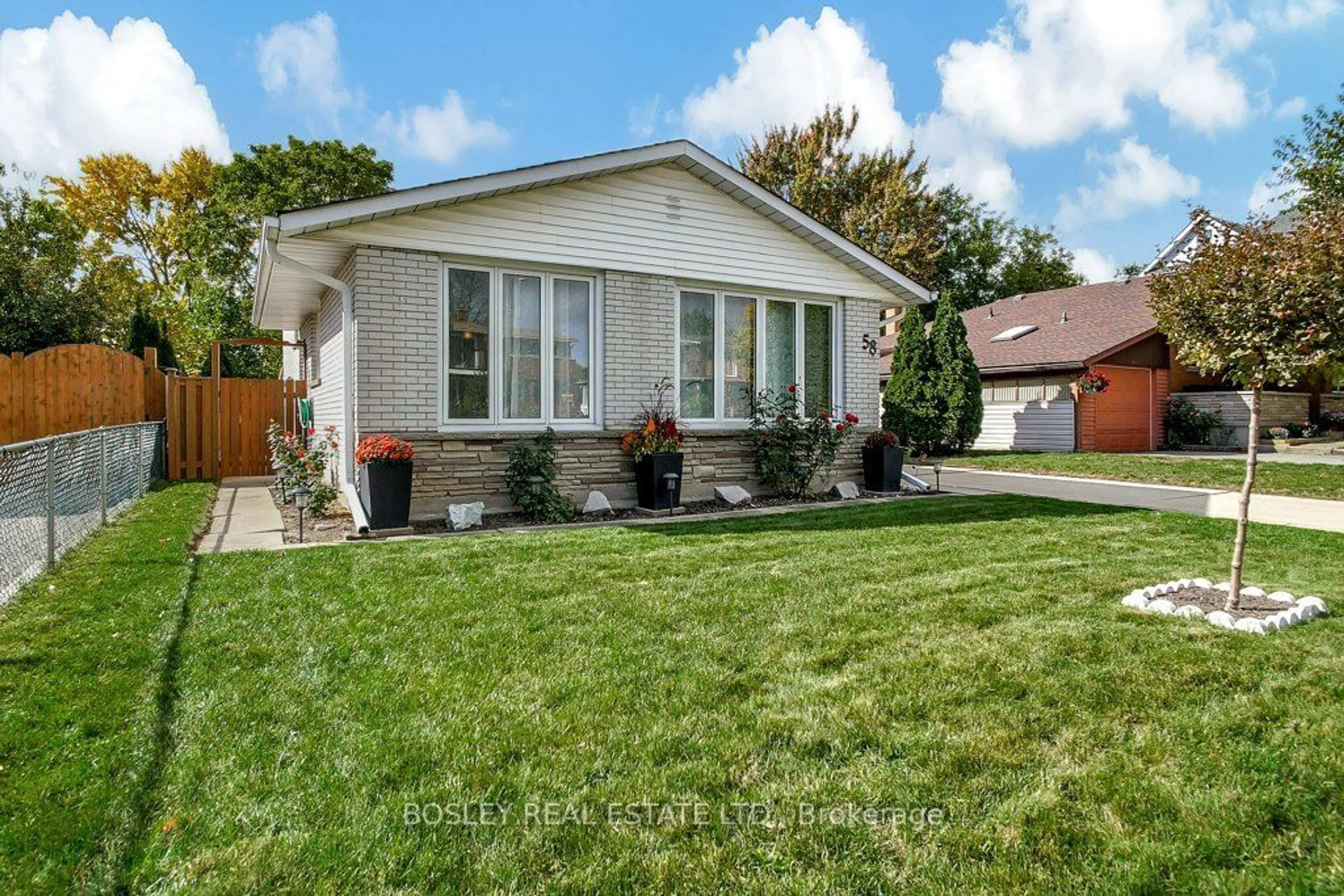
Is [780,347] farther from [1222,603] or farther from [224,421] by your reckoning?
[224,421]

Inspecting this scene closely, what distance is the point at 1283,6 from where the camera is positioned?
1226cm

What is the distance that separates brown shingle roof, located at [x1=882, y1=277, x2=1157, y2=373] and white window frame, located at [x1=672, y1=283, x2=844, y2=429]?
974cm

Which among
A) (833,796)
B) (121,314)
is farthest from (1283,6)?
(121,314)

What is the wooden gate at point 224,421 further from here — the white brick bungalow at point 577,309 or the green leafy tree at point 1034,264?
the green leafy tree at point 1034,264

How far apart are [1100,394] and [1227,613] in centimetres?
1570

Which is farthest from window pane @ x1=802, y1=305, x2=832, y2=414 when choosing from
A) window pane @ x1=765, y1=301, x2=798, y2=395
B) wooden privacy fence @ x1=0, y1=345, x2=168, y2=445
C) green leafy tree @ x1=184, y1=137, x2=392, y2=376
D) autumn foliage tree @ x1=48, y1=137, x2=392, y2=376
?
green leafy tree @ x1=184, y1=137, x2=392, y2=376

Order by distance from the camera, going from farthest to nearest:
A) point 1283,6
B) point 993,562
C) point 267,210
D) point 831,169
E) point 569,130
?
point 831,169, point 267,210, point 569,130, point 1283,6, point 993,562

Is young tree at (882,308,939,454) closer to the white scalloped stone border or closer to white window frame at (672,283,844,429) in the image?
→ white window frame at (672,283,844,429)

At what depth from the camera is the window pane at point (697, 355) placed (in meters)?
9.38

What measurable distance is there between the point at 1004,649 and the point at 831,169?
27128 mm

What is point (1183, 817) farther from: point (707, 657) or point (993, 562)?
point (993, 562)

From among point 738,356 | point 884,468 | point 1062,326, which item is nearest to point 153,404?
point 738,356

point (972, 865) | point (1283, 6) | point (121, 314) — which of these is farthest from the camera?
point (121, 314)

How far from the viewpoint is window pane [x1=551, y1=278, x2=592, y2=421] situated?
28.1ft
